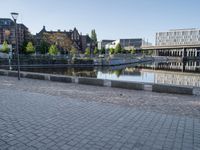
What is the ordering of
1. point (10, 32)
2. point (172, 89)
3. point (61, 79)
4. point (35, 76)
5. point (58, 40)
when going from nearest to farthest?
point (172, 89)
point (61, 79)
point (35, 76)
point (58, 40)
point (10, 32)

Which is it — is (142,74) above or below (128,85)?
below

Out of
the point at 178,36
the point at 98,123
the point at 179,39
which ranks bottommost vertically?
the point at 98,123

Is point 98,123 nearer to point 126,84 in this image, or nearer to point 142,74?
point 126,84

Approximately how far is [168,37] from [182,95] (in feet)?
443

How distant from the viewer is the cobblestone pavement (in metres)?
3.86

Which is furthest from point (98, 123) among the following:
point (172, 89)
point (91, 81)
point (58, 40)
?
point (58, 40)

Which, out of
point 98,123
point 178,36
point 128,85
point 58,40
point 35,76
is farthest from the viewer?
point 178,36

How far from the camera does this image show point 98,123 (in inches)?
→ 200

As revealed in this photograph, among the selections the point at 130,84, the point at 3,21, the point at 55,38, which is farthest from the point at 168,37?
the point at 130,84

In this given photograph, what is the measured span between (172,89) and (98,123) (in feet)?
18.9

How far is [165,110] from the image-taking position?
254 inches

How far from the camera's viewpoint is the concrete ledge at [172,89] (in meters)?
9.17

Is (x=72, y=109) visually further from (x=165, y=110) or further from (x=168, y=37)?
(x=168, y=37)

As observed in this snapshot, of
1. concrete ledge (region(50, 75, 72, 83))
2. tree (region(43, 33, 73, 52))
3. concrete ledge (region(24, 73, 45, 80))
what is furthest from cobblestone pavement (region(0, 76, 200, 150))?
tree (region(43, 33, 73, 52))
